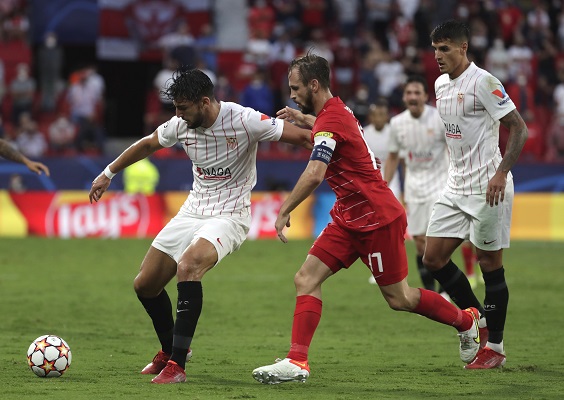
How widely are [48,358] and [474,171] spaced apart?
3.43 metres

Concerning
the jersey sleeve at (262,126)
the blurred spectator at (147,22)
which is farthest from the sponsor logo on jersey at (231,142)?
the blurred spectator at (147,22)

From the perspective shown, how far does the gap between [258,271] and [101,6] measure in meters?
12.0

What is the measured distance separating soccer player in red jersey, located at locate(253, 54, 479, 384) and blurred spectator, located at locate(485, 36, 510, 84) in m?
17.8

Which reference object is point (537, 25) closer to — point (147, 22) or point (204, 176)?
point (147, 22)

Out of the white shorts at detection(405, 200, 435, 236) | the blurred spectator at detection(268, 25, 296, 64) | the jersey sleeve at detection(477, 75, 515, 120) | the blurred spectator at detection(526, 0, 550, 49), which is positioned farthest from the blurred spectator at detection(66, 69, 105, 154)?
the jersey sleeve at detection(477, 75, 515, 120)

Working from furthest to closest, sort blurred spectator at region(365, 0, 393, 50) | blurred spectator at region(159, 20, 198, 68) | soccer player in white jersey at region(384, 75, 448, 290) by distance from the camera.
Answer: blurred spectator at region(365, 0, 393, 50) → blurred spectator at region(159, 20, 198, 68) → soccer player in white jersey at region(384, 75, 448, 290)

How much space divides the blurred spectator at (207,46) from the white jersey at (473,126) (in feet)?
54.6

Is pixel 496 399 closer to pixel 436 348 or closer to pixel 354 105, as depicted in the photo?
pixel 436 348

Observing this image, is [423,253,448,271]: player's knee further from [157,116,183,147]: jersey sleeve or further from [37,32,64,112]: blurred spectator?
[37,32,64,112]: blurred spectator

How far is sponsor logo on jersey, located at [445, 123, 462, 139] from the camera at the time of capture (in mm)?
8203

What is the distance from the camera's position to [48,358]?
7.36 metres

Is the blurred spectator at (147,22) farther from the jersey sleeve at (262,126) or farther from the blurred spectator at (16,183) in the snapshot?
the jersey sleeve at (262,126)

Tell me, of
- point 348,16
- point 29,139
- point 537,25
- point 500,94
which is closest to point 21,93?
point 29,139

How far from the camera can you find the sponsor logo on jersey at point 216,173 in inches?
304
